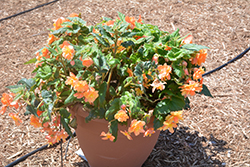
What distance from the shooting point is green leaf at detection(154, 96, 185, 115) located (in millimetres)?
1270

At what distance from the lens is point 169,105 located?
Result: 1282 millimetres

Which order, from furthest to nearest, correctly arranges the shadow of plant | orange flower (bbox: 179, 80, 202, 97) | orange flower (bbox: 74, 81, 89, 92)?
the shadow of plant < orange flower (bbox: 179, 80, 202, 97) < orange flower (bbox: 74, 81, 89, 92)

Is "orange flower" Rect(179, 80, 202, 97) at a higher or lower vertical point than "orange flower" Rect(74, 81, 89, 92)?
lower

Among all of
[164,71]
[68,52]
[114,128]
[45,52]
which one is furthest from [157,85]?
[45,52]

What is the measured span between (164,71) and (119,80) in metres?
0.31

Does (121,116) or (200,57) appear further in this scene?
(200,57)

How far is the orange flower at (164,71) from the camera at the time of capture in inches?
48.7

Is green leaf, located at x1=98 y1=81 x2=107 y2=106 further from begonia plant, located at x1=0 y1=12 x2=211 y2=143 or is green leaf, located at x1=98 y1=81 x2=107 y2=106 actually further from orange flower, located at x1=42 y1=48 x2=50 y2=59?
orange flower, located at x1=42 y1=48 x2=50 y2=59

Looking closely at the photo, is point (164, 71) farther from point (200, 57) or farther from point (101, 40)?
point (101, 40)

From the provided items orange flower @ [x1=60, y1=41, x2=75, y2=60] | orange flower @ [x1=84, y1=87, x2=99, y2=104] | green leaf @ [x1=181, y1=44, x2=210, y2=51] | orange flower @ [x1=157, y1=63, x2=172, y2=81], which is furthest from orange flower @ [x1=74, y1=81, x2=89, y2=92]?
green leaf @ [x1=181, y1=44, x2=210, y2=51]

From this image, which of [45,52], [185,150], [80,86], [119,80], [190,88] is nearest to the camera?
[80,86]

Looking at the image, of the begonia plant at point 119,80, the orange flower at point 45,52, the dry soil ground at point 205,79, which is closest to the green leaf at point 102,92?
the begonia plant at point 119,80

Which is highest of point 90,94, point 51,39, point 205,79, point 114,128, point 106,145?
point 51,39

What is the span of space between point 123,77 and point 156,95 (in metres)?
0.20
